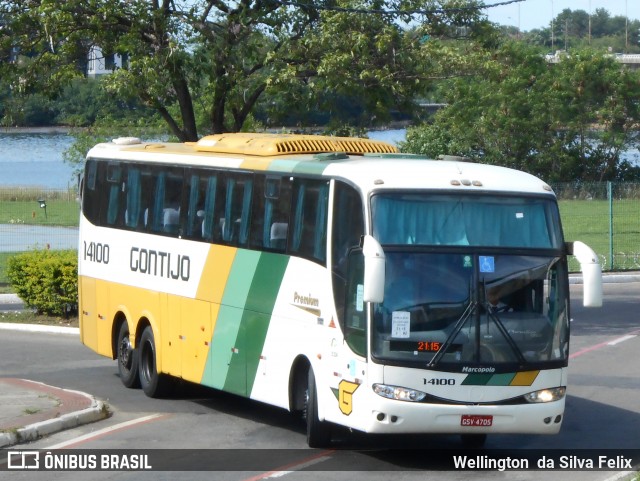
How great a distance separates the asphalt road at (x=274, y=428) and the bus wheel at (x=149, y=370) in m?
0.17

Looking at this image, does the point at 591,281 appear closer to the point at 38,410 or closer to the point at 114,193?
the point at 38,410

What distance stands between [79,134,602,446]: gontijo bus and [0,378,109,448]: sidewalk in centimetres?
147

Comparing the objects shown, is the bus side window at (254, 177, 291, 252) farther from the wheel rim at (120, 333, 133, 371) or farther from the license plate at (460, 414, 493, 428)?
the wheel rim at (120, 333, 133, 371)

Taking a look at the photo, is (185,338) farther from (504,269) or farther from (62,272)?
(62,272)

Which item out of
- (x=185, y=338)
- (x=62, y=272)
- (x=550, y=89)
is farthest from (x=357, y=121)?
(x=550, y=89)

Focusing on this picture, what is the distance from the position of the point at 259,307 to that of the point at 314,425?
1865 millimetres

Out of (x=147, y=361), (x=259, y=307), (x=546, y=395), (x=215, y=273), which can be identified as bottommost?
(x=147, y=361)

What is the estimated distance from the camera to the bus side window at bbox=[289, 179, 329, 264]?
38.8ft

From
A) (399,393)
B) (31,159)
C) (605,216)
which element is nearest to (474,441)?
(399,393)

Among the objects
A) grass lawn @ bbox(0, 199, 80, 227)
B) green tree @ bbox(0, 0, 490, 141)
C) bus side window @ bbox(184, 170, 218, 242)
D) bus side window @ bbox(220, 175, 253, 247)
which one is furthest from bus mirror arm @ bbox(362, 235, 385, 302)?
grass lawn @ bbox(0, 199, 80, 227)

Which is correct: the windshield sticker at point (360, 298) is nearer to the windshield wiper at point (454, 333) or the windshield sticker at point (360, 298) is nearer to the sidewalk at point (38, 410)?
the windshield wiper at point (454, 333)

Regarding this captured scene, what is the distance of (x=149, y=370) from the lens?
1560cm

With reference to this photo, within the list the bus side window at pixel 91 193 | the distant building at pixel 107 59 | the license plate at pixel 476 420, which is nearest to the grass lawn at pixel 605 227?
the distant building at pixel 107 59

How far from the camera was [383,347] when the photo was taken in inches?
417
